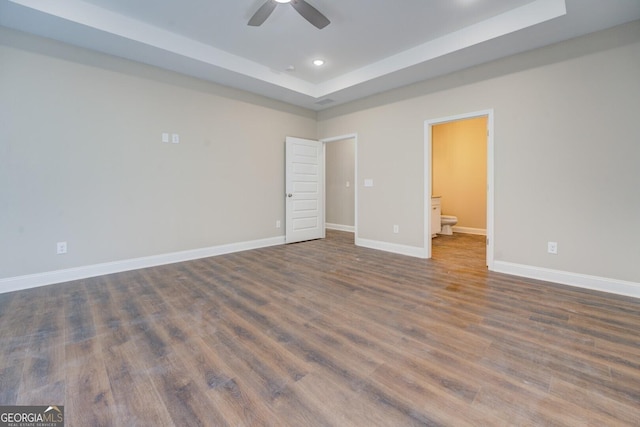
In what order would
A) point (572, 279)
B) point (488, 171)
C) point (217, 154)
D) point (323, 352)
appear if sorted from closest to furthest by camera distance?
point (323, 352), point (572, 279), point (488, 171), point (217, 154)

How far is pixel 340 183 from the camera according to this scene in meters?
7.23

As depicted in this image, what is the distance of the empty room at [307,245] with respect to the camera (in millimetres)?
1536

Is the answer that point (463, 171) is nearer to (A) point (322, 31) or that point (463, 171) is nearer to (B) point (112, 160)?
(A) point (322, 31)

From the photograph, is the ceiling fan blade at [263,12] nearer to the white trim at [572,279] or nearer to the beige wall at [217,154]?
the beige wall at [217,154]

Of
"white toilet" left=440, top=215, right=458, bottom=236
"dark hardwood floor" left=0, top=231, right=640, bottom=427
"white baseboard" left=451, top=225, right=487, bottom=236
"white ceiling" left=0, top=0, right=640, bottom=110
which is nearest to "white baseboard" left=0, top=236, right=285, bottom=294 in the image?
"dark hardwood floor" left=0, top=231, right=640, bottom=427

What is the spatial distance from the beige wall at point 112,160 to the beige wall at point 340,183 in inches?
105

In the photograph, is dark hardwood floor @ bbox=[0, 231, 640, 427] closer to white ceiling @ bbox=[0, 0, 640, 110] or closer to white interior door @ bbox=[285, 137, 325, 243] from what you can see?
white interior door @ bbox=[285, 137, 325, 243]

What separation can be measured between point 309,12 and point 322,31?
0.72 meters

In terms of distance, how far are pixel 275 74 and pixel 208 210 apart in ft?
7.86

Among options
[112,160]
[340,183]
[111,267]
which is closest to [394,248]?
[340,183]

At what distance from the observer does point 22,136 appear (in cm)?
297
